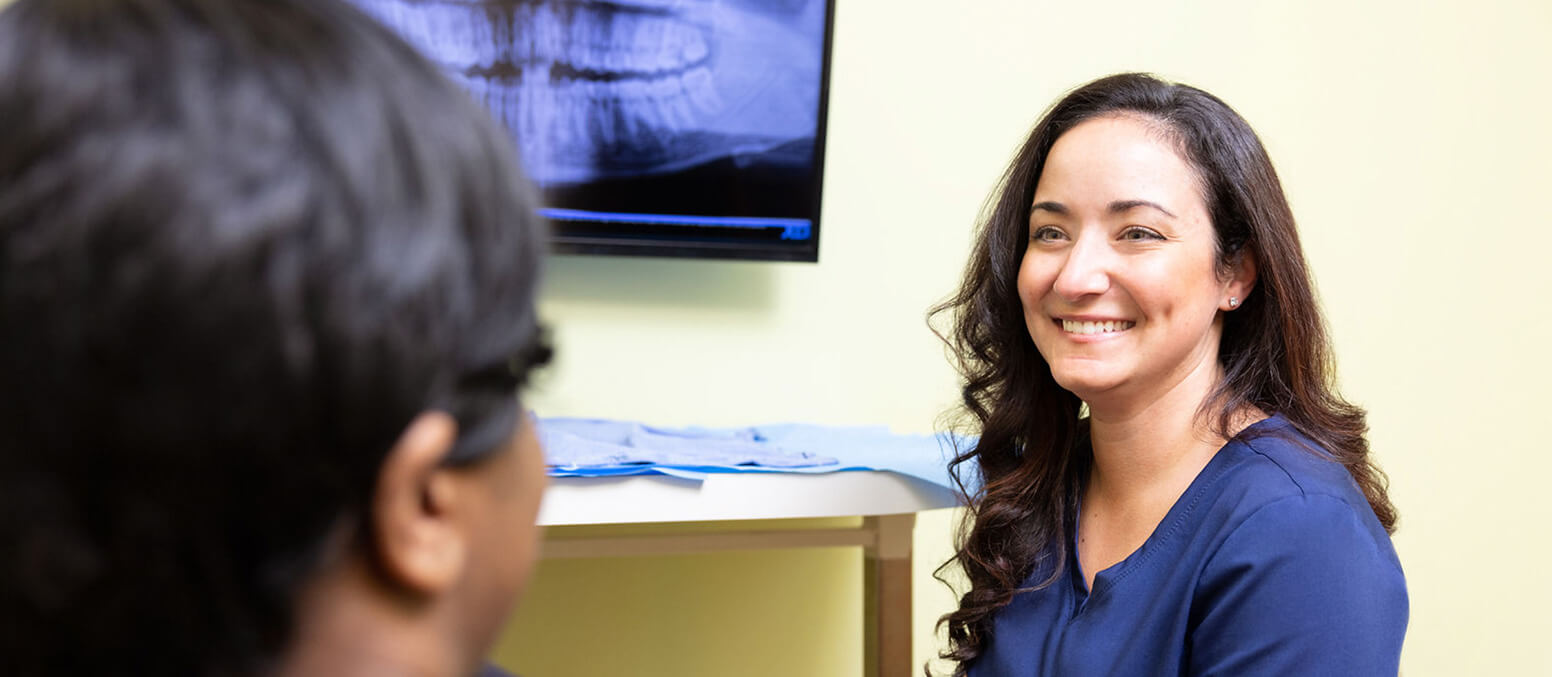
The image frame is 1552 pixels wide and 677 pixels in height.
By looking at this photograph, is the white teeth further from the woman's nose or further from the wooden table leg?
the wooden table leg

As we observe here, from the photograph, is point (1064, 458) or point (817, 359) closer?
point (1064, 458)

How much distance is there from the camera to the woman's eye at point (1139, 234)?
117cm

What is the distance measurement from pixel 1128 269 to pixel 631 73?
2.73 ft

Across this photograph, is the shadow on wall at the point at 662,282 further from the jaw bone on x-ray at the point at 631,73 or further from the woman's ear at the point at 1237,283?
the woman's ear at the point at 1237,283

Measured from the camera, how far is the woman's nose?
3.86 feet

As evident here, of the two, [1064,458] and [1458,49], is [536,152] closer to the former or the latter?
[1064,458]

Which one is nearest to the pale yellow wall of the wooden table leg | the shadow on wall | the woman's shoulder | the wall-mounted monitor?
the shadow on wall

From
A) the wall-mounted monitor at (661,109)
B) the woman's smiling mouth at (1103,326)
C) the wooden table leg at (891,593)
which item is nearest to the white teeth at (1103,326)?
the woman's smiling mouth at (1103,326)

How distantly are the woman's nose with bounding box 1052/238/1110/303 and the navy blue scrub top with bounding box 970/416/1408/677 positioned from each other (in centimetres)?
20

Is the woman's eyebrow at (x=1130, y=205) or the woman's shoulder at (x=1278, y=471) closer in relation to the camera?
the woman's shoulder at (x=1278, y=471)

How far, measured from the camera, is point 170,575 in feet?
1.12

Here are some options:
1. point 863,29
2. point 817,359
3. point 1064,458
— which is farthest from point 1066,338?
point 863,29

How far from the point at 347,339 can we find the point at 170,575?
0.27ft

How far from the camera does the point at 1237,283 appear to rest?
121 centimetres
